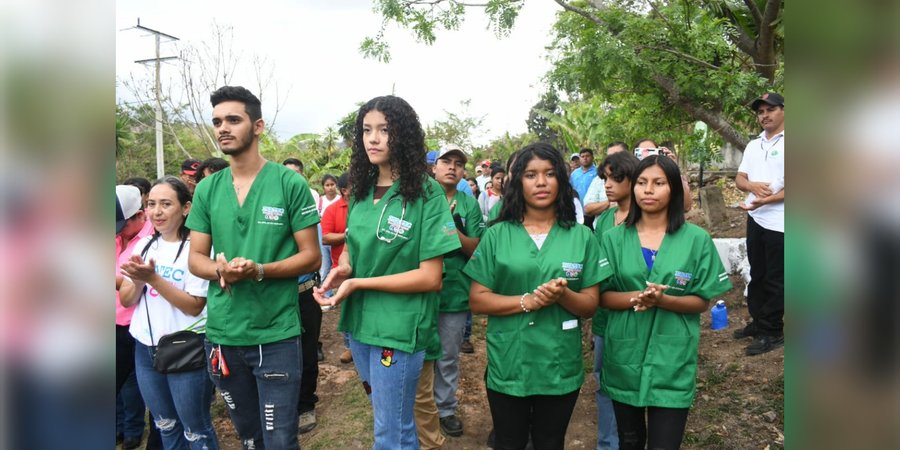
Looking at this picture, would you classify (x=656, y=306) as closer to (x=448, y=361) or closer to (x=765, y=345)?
(x=448, y=361)

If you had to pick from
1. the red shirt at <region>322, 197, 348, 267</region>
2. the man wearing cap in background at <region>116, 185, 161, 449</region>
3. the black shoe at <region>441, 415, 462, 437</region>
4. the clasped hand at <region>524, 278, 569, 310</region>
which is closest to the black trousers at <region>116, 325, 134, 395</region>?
the man wearing cap in background at <region>116, 185, 161, 449</region>

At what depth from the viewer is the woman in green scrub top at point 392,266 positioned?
2.64m

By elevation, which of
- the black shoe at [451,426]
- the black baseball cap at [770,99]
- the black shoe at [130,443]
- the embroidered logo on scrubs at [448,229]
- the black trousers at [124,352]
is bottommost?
the black shoe at [130,443]

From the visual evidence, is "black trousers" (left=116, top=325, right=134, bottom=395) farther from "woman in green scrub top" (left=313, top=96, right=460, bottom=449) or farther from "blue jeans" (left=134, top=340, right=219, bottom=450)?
"woman in green scrub top" (left=313, top=96, right=460, bottom=449)

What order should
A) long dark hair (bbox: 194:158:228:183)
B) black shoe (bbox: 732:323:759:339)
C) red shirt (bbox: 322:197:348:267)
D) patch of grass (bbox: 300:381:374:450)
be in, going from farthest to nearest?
1. red shirt (bbox: 322:197:348:267)
2. black shoe (bbox: 732:323:759:339)
3. long dark hair (bbox: 194:158:228:183)
4. patch of grass (bbox: 300:381:374:450)

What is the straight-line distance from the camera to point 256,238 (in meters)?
2.68

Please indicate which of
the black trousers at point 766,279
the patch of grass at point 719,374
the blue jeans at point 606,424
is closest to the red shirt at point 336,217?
the blue jeans at point 606,424

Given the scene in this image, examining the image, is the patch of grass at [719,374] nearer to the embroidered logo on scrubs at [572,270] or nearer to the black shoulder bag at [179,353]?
the embroidered logo on scrubs at [572,270]

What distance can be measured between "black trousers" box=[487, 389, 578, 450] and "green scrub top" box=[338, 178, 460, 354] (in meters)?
0.50

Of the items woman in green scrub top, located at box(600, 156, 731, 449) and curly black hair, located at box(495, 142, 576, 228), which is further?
curly black hair, located at box(495, 142, 576, 228)

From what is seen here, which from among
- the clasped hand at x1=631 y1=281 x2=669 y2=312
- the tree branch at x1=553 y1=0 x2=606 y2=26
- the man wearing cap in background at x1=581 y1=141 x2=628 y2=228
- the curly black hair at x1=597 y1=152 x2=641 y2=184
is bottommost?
the clasped hand at x1=631 y1=281 x2=669 y2=312

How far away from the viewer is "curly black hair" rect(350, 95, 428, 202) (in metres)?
2.80

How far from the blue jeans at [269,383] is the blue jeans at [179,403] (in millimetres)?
315
